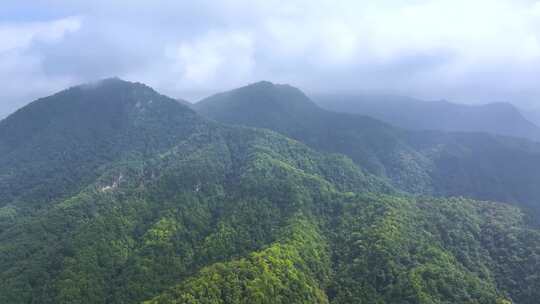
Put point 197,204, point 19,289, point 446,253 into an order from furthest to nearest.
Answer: point 197,204, point 446,253, point 19,289

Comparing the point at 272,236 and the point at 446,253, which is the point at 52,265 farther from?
the point at 446,253

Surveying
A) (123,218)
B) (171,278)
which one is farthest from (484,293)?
(123,218)

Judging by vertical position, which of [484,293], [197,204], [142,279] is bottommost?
[484,293]

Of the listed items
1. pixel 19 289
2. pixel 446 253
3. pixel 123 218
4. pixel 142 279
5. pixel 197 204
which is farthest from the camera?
pixel 197 204

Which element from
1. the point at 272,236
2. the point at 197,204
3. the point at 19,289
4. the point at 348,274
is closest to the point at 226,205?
the point at 197,204

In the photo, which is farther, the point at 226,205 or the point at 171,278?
the point at 226,205

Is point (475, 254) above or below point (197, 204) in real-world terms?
below

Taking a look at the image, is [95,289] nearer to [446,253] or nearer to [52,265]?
[52,265]

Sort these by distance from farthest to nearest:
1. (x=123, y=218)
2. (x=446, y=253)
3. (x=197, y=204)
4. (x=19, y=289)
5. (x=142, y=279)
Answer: (x=197, y=204)
(x=123, y=218)
(x=446, y=253)
(x=142, y=279)
(x=19, y=289)

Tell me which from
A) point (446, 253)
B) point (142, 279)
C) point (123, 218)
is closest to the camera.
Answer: point (142, 279)
